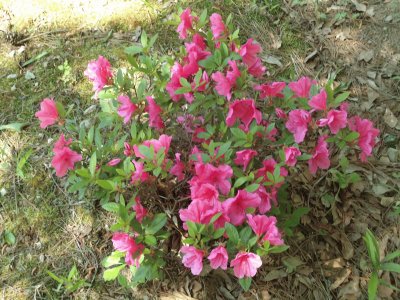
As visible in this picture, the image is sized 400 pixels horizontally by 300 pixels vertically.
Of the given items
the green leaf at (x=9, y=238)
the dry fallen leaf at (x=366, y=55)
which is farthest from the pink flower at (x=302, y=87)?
the green leaf at (x=9, y=238)

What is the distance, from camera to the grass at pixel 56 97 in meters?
2.16

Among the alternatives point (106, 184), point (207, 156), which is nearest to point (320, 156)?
point (207, 156)

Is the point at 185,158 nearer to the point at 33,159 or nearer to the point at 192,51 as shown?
the point at 192,51

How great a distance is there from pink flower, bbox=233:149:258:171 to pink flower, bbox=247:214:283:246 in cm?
30

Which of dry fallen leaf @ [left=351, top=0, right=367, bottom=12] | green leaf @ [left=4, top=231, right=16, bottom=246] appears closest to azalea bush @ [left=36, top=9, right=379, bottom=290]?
green leaf @ [left=4, top=231, right=16, bottom=246]

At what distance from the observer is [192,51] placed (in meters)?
1.88

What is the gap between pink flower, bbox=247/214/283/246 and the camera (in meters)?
1.46

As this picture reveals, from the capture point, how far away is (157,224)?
5.47 feet

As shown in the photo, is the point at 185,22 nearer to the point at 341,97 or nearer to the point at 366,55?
the point at 341,97

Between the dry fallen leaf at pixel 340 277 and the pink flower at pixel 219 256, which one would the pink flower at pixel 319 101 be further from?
the dry fallen leaf at pixel 340 277

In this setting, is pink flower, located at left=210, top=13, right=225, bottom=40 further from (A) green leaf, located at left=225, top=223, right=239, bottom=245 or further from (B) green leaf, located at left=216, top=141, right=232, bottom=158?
(A) green leaf, located at left=225, top=223, right=239, bottom=245

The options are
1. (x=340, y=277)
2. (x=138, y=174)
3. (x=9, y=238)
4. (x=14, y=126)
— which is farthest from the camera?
(x=14, y=126)

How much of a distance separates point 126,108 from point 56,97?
A: 1110 mm

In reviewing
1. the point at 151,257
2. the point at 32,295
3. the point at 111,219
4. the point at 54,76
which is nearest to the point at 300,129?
the point at 151,257
